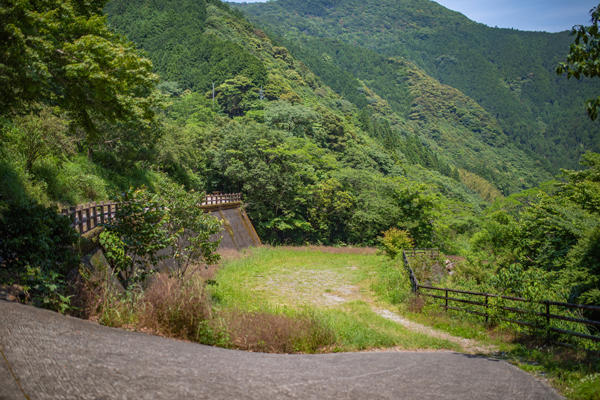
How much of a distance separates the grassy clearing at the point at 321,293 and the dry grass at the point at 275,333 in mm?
247

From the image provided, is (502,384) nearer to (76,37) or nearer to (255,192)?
(76,37)

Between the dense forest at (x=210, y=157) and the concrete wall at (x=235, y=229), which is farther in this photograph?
the concrete wall at (x=235, y=229)

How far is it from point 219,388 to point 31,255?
4.83m

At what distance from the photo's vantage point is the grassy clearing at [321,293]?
1003 centimetres

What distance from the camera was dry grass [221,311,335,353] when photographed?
754 cm

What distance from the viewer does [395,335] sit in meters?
10.6

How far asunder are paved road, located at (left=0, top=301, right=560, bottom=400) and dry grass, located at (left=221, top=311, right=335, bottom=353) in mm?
1262

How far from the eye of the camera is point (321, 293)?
1711 centimetres

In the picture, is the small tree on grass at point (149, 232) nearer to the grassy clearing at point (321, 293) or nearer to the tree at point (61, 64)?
the grassy clearing at point (321, 293)

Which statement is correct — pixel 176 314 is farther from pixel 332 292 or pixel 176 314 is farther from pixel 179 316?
pixel 332 292

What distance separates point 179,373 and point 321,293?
523 inches

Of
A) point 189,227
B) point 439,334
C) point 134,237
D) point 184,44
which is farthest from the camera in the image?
point 184,44

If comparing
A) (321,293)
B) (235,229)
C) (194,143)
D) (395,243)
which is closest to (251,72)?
(194,143)

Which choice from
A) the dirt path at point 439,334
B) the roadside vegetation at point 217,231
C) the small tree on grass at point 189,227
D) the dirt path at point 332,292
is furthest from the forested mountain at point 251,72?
the dirt path at point 439,334
